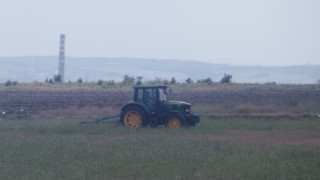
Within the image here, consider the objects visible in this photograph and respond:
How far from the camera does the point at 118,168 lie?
15562 millimetres

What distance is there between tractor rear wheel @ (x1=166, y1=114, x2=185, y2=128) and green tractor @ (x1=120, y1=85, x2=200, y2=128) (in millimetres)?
94

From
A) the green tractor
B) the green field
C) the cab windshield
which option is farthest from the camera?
the cab windshield

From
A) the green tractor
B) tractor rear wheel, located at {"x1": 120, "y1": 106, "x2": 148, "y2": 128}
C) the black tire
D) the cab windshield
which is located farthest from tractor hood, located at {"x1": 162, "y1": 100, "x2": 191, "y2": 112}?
tractor rear wheel, located at {"x1": 120, "y1": 106, "x2": 148, "y2": 128}

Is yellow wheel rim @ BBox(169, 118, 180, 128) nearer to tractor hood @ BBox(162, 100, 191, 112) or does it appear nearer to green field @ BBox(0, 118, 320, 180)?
tractor hood @ BBox(162, 100, 191, 112)

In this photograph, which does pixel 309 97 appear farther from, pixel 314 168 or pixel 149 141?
pixel 314 168

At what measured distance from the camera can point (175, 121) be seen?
2762cm

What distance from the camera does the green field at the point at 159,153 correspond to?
48.6 ft

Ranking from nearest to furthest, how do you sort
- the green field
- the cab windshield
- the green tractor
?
the green field, the green tractor, the cab windshield

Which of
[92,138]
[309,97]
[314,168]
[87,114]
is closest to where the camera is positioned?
[314,168]

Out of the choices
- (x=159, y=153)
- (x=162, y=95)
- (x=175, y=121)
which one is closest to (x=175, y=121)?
(x=175, y=121)

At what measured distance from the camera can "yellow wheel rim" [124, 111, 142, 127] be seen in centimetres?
2816

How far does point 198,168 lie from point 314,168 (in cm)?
289

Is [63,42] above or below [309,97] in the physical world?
above

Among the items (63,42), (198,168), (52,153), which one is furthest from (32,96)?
(63,42)
